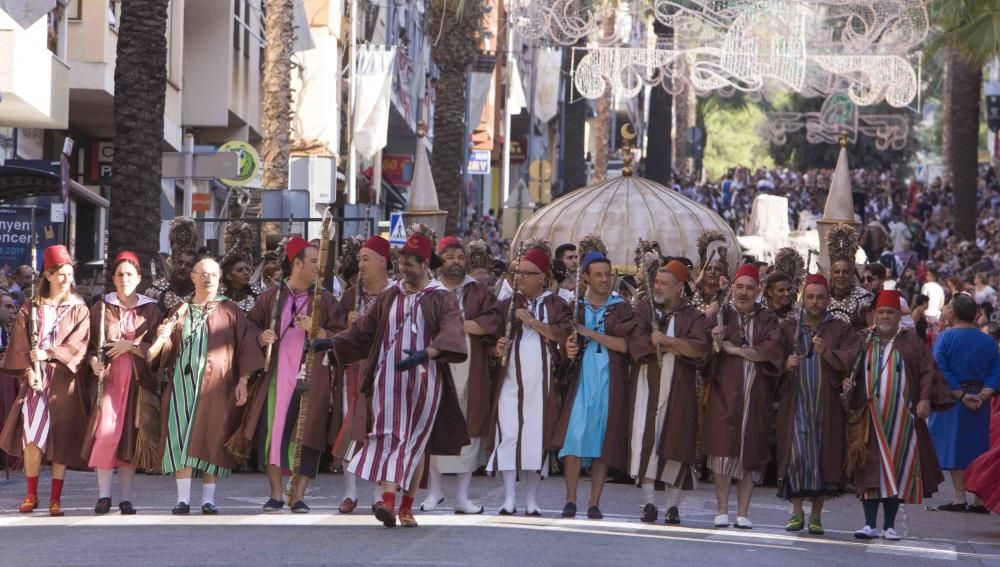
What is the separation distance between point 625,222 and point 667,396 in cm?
1252

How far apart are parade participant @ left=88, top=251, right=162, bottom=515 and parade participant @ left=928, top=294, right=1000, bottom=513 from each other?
20.7 feet

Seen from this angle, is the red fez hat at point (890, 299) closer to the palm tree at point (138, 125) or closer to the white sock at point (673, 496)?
the white sock at point (673, 496)

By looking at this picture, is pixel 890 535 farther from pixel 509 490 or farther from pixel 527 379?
pixel 527 379

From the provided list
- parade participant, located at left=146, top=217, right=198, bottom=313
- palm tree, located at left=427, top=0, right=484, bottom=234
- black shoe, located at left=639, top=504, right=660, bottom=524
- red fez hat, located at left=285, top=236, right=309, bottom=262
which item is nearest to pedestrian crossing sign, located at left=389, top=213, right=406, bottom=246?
palm tree, located at left=427, top=0, right=484, bottom=234

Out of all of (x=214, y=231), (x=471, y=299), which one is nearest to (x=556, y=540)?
(x=471, y=299)

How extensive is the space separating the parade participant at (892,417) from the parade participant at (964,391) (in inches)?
113

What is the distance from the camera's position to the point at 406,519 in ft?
40.1

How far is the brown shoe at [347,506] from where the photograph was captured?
13320mm

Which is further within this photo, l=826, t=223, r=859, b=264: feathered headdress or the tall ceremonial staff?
l=826, t=223, r=859, b=264: feathered headdress

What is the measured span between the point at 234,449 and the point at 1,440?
1.45 metres

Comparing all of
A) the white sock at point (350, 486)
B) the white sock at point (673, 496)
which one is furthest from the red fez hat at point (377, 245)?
the white sock at point (673, 496)

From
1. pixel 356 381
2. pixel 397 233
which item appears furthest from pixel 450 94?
pixel 356 381

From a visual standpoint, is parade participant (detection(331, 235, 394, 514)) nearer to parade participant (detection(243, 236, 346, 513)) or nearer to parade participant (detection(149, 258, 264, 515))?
→ parade participant (detection(243, 236, 346, 513))

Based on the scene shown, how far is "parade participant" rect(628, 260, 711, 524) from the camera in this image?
13516 millimetres
